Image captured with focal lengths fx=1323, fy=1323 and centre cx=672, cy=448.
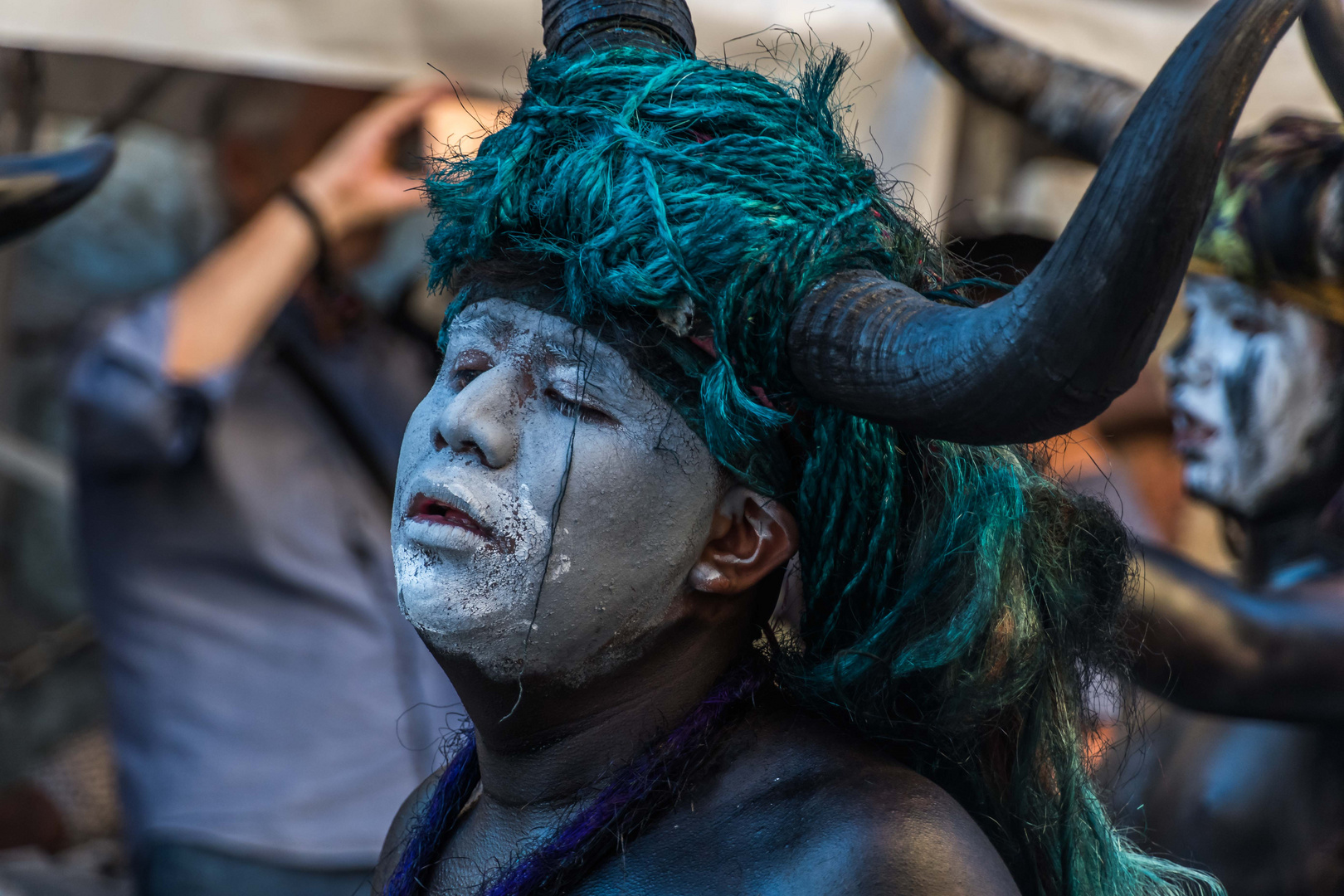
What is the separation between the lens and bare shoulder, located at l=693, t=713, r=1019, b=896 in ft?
3.88

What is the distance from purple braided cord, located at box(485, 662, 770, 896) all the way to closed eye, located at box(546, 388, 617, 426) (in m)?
0.31

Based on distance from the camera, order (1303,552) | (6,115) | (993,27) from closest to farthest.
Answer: (993,27), (1303,552), (6,115)

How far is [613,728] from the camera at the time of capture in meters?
1.36

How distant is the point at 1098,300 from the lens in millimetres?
955

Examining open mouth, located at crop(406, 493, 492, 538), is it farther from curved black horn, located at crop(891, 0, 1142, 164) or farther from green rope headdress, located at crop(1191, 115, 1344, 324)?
green rope headdress, located at crop(1191, 115, 1344, 324)

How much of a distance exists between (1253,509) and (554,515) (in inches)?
78.7

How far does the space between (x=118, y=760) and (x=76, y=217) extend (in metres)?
2.00

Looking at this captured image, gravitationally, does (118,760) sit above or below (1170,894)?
below

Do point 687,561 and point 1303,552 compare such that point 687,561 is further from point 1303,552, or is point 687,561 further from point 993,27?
point 1303,552

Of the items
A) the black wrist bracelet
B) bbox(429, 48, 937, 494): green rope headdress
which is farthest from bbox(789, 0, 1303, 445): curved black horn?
the black wrist bracelet

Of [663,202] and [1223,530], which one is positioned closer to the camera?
[663,202]

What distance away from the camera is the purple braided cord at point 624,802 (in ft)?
4.29

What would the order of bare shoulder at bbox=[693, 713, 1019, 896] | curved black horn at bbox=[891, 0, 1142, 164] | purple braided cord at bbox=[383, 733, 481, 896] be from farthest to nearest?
curved black horn at bbox=[891, 0, 1142, 164] < purple braided cord at bbox=[383, 733, 481, 896] < bare shoulder at bbox=[693, 713, 1019, 896]

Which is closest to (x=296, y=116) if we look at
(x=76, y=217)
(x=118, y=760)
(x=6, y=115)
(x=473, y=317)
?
(x=6, y=115)
